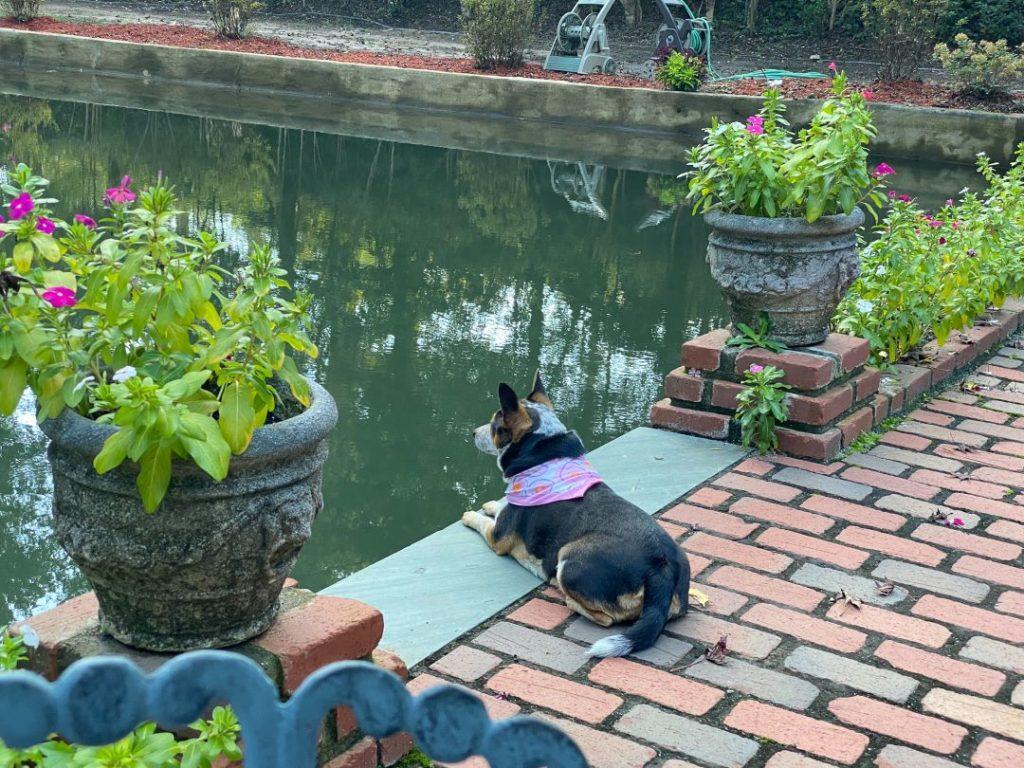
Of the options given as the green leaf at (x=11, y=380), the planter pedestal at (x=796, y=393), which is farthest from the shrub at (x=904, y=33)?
the green leaf at (x=11, y=380)

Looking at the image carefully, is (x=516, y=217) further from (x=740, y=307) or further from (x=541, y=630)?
(x=541, y=630)

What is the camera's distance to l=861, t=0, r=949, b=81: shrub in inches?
714

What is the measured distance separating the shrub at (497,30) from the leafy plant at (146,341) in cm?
1725

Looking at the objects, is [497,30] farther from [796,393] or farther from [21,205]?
[21,205]

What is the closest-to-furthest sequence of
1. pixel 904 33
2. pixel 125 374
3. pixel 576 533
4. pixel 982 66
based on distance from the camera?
pixel 125 374, pixel 576 533, pixel 982 66, pixel 904 33

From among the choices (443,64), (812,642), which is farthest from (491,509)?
(443,64)

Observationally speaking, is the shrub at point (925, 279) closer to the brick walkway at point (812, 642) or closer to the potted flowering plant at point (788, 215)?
the potted flowering plant at point (788, 215)

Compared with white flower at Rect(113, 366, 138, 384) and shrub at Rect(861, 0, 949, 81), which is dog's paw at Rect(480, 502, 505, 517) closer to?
white flower at Rect(113, 366, 138, 384)

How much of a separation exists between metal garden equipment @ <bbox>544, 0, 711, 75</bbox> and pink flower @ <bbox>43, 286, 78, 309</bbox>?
54.6 ft

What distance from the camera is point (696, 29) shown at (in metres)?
18.8

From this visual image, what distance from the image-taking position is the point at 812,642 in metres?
3.37

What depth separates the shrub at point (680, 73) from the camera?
16.8 meters

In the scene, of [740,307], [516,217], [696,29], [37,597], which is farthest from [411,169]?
[37,597]

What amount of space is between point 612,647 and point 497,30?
55.9 feet
